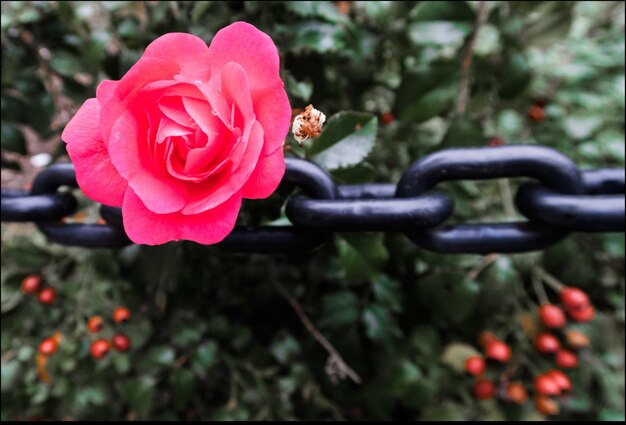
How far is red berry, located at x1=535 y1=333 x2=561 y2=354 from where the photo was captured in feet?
2.58

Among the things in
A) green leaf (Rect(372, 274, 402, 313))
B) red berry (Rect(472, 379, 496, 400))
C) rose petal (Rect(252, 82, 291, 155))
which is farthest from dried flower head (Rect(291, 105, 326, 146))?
red berry (Rect(472, 379, 496, 400))

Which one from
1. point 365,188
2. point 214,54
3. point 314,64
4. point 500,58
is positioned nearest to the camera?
point 214,54

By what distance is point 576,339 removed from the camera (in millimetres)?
813

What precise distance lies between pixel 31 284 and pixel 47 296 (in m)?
0.03

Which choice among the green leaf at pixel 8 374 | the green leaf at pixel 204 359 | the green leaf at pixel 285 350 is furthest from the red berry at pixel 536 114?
the green leaf at pixel 8 374

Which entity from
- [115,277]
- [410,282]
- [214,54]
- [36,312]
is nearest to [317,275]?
[410,282]

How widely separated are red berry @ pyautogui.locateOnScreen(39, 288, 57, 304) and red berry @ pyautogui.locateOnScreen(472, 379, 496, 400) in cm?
77

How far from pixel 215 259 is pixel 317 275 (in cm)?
19

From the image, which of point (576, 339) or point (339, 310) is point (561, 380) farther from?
point (339, 310)

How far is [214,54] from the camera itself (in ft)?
1.00

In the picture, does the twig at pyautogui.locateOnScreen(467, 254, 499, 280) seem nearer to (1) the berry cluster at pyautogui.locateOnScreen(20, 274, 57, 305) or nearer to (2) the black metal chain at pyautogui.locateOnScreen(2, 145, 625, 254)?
(2) the black metal chain at pyautogui.locateOnScreen(2, 145, 625, 254)

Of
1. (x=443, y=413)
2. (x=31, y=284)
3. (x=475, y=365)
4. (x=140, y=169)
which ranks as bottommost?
(x=443, y=413)

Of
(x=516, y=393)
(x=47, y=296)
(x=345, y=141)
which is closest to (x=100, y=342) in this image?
(x=47, y=296)

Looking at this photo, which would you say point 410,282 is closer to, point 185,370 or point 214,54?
point 185,370
